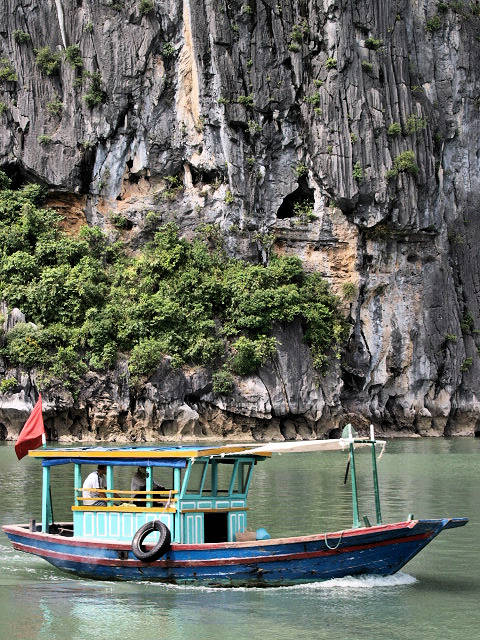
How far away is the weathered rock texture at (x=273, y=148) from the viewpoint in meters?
43.8

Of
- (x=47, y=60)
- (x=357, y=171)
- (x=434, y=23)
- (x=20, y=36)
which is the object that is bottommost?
(x=357, y=171)

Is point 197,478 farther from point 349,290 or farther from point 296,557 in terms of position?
point 349,290

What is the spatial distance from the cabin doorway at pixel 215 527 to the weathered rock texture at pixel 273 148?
28.8 meters

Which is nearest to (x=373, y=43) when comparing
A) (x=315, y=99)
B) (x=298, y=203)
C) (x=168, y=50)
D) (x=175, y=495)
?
(x=315, y=99)

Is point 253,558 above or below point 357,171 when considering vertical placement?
below

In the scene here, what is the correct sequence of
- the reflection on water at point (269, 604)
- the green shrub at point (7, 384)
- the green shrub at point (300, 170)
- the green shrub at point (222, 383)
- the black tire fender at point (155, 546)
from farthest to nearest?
the green shrub at point (300, 170)
the green shrub at point (222, 383)
the green shrub at point (7, 384)
the black tire fender at point (155, 546)
the reflection on water at point (269, 604)

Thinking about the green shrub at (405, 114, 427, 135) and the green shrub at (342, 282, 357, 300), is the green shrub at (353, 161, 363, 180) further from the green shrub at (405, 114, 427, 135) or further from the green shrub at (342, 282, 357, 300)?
the green shrub at (342, 282, 357, 300)

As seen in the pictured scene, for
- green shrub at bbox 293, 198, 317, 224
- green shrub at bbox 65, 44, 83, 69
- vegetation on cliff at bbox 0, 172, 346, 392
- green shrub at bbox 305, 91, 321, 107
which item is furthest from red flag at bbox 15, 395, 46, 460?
green shrub at bbox 65, 44, 83, 69

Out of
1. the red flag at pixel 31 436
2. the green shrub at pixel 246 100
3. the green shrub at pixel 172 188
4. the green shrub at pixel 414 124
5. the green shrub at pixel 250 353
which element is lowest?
the red flag at pixel 31 436

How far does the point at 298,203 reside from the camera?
1770 inches

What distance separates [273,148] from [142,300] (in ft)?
34.3

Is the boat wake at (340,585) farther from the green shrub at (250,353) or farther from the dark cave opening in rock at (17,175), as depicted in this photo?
the dark cave opening in rock at (17,175)

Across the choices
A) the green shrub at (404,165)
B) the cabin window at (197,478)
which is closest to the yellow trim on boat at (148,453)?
the cabin window at (197,478)

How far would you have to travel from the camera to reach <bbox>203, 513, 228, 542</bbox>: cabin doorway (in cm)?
1340
